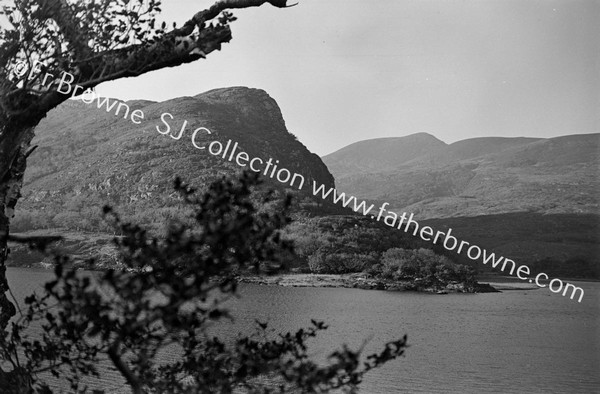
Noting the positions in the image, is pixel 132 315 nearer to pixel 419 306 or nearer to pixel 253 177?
pixel 253 177

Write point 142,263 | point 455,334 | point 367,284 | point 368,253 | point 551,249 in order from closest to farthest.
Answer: point 142,263
point 455,334
point 367,284
point 368,253
point 551,249

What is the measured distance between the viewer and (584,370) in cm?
3600

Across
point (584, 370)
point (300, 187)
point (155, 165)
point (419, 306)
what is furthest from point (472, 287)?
point (155, 165)

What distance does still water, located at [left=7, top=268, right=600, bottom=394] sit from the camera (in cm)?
3117

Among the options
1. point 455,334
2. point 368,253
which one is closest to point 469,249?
point 368,253

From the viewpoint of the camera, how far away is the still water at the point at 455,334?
102 ft

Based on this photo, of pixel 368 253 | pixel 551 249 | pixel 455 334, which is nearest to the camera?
pixel 455 334

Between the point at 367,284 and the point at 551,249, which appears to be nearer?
the point at 367,284

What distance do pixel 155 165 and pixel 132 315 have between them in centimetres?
18448

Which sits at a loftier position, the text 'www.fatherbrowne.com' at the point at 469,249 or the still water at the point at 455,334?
the text 'www.fatherbrowne.com' at the point at 469,249

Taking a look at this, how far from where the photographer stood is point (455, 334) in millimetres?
48188

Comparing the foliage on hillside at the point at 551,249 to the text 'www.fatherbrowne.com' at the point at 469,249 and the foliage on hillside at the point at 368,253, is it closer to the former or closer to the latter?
the text 'www.fatherbrowne.com' at the point at 469,249

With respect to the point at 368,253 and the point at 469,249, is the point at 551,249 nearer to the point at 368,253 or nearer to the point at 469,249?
the point at 469,249

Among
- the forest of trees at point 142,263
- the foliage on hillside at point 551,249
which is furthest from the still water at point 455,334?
the foliage on hillside at point 551,249
